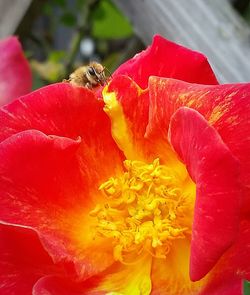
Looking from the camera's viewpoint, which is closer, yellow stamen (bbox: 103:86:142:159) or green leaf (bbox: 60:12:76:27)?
yellow stamen (bbox: 103:86:142:159)

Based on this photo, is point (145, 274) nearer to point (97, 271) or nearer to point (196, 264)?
point (97, 271)

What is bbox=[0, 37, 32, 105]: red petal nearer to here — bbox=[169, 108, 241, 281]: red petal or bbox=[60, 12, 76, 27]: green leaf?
bbox=[169, 108, 241, 281]: red petal

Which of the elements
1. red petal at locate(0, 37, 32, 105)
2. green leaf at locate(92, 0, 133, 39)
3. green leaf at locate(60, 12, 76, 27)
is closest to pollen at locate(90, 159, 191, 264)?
red petal at locate(0, 37, 32, 105)

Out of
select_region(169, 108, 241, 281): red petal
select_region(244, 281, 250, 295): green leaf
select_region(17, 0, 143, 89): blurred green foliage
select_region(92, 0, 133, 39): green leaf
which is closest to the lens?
select_region(169, 108, 241, 281): red petal

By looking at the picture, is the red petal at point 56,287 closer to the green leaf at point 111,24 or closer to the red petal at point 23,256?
the red petal at point 23,256

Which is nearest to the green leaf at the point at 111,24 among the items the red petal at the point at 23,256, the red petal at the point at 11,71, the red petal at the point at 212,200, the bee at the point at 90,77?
the red petal at the point at 11,71

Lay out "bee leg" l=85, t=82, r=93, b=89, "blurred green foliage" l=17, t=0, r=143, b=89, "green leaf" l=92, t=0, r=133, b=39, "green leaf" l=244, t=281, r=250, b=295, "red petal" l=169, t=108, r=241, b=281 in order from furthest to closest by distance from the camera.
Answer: "green leaf" l=92, t=0, r=133, b=39 → "blurred green foliage" l=17, t=0, r=143, b=89 → "bee leg" l=85, t=82, r=93, b=89 → "green leaf" l=244, t=281, r=250, b=295 → "red petal" l=169, t=108, r=241, b=281

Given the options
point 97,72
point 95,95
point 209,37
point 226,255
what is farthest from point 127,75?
point 209,37

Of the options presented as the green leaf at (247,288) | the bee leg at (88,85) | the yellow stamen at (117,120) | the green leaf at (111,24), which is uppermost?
the bee leg at (88,85)
